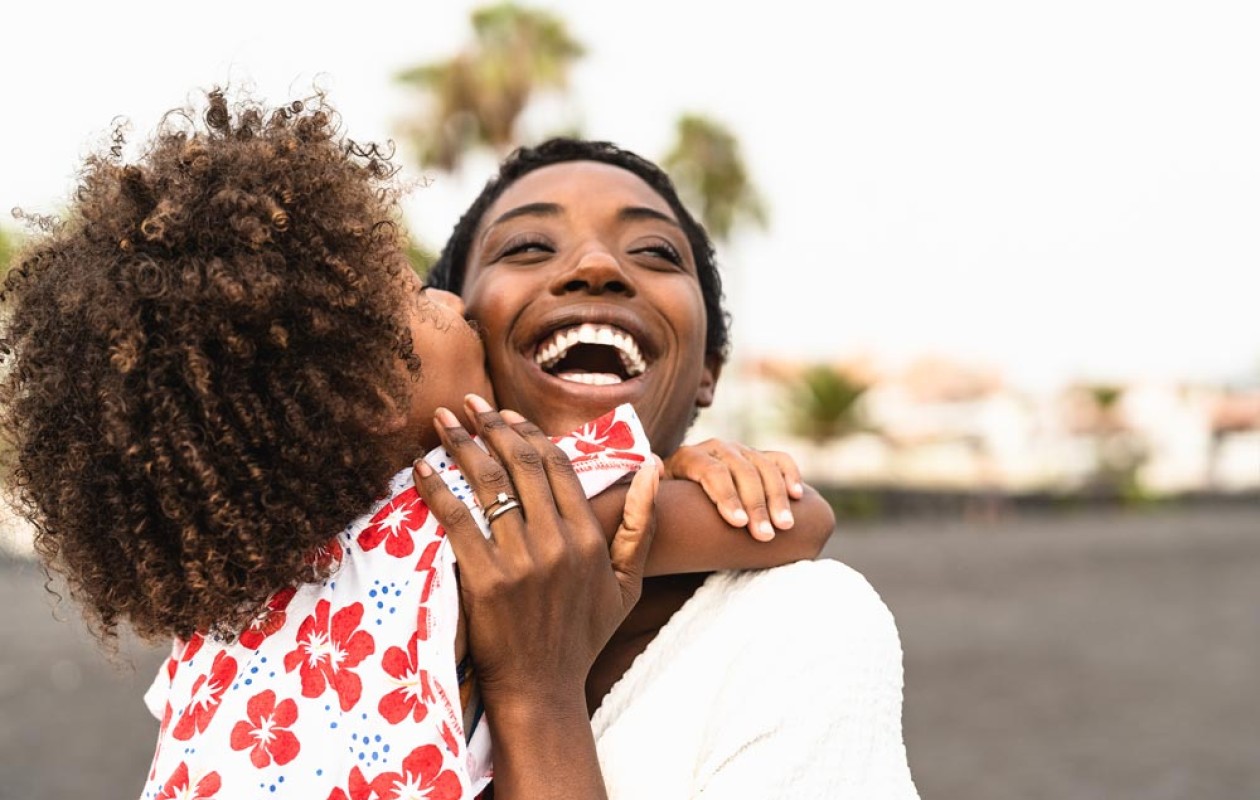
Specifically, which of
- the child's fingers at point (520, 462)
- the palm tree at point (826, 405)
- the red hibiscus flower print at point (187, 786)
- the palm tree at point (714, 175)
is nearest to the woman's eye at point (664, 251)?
the child's fingers at point (520, 462)

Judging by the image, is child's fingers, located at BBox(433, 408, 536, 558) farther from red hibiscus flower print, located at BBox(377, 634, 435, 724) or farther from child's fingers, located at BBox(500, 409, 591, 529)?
red hibiscus flower print, located at BBox(377, 634, 435, 724)

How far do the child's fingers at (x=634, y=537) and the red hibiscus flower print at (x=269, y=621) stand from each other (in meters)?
0.49

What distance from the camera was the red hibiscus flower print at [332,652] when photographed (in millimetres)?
1786

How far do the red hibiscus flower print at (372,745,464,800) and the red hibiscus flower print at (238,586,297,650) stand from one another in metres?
0.28

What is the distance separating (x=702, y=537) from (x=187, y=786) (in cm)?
87

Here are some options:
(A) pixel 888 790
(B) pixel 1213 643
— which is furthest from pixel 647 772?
(B) pixel 1213 643

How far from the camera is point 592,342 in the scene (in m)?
2.49

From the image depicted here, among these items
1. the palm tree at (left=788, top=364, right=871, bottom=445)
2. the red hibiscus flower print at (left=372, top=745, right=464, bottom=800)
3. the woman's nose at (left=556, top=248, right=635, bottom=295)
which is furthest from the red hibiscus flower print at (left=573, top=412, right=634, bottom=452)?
the palm tree at (left=788, top=364, right=871, bottom=445)

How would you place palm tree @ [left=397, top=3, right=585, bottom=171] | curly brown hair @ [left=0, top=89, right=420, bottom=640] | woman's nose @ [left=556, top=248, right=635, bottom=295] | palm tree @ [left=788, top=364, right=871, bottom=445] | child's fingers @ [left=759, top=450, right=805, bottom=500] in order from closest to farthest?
curly brown hair @ [left=0, top=89, right=420, bottom=640], child's fingers @ [left=759, top=450, right=805, bottom=500], woman's nose @ [left=556, top=248, right=635, bottom=295], palm tree @ [left=397, top=3, right=585, bottom=171], palm tree @ [left=788, top=364, right=871, bottom=445]

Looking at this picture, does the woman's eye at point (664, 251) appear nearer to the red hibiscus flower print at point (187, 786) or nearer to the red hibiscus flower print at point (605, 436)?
the red hibiscus flower print at point (605, 436)

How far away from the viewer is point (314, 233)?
1876 millimetres

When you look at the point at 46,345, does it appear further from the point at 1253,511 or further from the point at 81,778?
the point at 1253,511

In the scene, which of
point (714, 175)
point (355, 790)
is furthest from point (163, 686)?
point (714, 175)

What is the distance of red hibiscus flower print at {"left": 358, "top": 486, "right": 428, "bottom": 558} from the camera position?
188cm
